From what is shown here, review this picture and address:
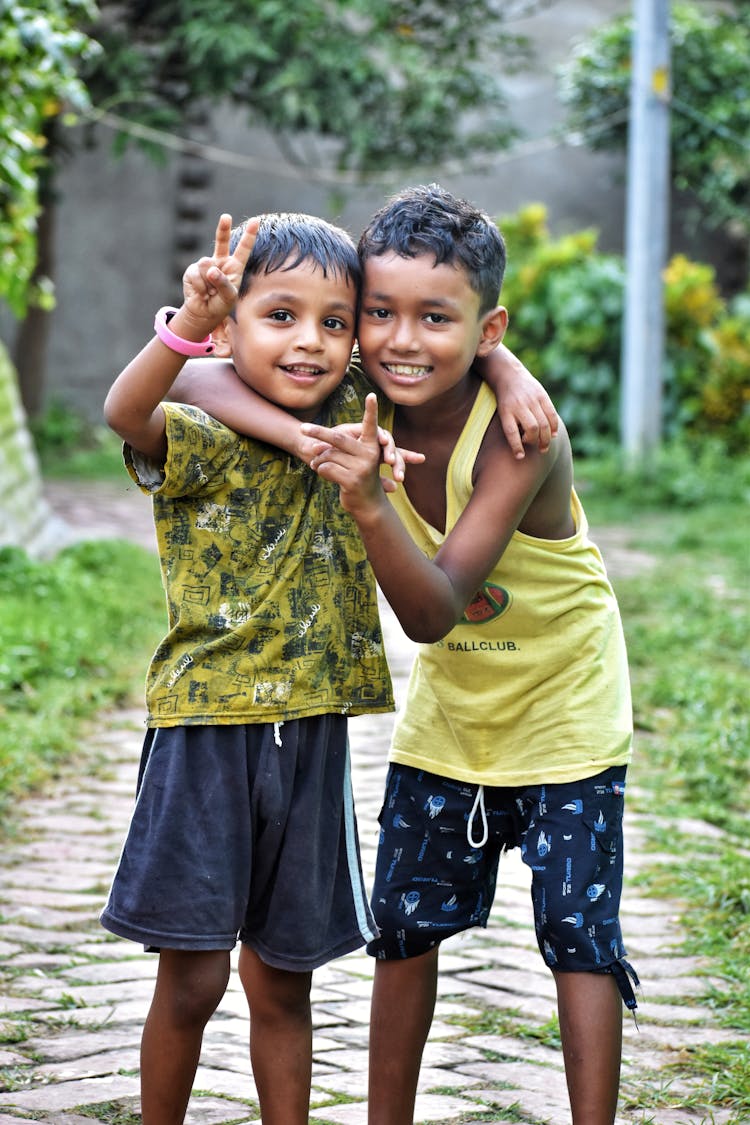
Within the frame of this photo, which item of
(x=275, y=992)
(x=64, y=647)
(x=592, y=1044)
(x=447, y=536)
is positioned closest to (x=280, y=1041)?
(x=275, y=992)

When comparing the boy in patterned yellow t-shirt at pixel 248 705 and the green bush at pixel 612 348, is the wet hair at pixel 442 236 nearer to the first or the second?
the boy in patterned yellow t-shirt at pixel 248 705

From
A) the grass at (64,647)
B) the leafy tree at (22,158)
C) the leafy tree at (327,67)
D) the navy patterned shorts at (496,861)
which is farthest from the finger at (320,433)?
the leafy tree at (327,67)

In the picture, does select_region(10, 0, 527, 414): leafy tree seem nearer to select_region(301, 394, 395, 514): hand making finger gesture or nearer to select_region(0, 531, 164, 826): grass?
select_region(0, 531, 164, 826): grass

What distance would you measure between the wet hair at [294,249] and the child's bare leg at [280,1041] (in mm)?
1015

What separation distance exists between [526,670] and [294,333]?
65cm

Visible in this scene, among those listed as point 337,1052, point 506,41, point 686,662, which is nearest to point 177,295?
point 506,41

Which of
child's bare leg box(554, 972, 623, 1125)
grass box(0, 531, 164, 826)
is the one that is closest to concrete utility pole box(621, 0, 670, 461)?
grass box(0, 531, 164, 826)

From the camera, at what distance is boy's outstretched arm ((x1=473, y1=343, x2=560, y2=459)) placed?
228 cm

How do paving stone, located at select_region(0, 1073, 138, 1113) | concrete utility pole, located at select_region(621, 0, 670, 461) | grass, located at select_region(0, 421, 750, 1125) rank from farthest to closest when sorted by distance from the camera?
concrete utility pole, located at select_region(621, 0, 670, 461)
grass, located at select_region(0, 421, 750, 1125)
paving stone, located at select_region(0, 1073, 138, 1113)

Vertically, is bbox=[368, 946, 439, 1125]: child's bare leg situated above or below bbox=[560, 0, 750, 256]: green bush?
below

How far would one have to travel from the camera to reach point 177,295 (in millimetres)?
14750

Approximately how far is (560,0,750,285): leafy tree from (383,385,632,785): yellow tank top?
38.2 feet

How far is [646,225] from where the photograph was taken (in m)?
11.1

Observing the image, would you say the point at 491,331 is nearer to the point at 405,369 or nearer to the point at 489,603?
the point at 405,369
